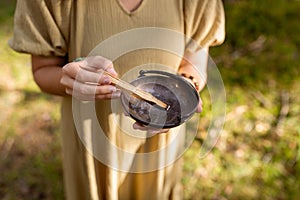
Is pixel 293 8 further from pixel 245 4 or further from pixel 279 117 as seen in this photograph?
pixel 279 117

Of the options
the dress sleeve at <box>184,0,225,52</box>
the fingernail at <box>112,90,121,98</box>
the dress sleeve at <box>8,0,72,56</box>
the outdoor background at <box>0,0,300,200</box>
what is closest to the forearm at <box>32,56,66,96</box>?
the dress sleeve at <box>8,0,72,56</box>

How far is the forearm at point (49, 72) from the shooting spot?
0.84m

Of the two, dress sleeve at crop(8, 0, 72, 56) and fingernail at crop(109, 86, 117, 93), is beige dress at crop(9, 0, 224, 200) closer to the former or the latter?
dress sleeve at crop(8, 0, 72, 56)

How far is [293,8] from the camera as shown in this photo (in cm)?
248

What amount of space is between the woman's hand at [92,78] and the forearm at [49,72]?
0.31 feet

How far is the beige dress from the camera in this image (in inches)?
30.7

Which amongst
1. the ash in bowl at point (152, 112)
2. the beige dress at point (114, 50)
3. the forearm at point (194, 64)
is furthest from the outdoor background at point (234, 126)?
the ash in bowl at point (152, 112)

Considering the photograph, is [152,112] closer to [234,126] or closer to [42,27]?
[42,27]

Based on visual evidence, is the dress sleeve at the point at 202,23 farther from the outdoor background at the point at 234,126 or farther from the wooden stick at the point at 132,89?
the outdoor background at the point at 234,126

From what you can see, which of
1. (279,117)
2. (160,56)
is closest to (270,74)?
(279,117)

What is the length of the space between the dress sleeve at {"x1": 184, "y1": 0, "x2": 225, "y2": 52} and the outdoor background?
0.82 m

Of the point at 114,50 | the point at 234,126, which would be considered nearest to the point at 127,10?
the point at 114,50

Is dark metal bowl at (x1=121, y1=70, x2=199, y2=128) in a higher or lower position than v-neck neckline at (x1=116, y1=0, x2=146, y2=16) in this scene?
lower

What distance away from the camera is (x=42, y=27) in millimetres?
795
